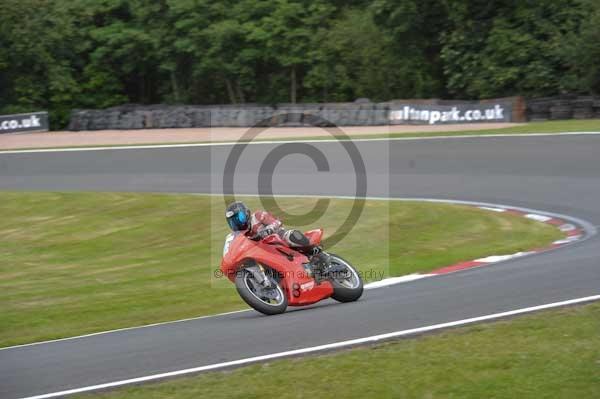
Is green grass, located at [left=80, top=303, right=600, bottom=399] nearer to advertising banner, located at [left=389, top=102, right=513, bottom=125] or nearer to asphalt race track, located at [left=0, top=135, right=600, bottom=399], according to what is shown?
asphalt race track, located at [left=0, top=135, right=600, bottom=399]

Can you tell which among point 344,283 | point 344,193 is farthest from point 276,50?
point 344,283

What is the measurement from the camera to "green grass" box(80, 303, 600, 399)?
567 cm

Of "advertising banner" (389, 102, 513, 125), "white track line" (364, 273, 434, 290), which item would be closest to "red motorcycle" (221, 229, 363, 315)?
"white track line" (364, 273, 434, 290)

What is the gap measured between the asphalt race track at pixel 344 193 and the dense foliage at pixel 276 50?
11.3 meters

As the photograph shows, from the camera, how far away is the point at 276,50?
37.2 meters

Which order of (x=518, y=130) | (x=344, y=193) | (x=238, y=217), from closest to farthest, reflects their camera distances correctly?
1. (x=238, y=217)
2. (x=344, y=193)
3. (x=518, y=130)

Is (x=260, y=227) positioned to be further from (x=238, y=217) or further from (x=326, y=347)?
(x=326, y=347)

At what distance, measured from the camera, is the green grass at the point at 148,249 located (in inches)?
394

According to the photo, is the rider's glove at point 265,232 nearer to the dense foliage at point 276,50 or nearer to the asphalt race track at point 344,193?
the asphalt race track at point 344,193

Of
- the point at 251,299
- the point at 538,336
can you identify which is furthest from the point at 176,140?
the point at 538,336

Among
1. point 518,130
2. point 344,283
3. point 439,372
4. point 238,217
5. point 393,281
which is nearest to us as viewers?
point 439,372

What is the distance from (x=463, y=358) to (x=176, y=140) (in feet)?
72.6

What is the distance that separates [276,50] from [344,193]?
21.1m

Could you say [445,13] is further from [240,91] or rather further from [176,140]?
[176,140]
